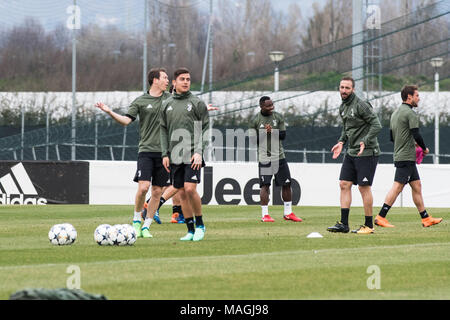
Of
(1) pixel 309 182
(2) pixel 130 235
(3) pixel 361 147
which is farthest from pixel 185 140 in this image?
(1) pixel 309 182

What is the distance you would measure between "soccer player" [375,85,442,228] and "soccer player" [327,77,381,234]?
4.05ft

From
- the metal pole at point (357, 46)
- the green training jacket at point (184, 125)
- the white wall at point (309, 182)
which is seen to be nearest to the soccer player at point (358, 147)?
the green training jacket at point (184, 125)

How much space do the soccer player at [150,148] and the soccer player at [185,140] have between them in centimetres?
117

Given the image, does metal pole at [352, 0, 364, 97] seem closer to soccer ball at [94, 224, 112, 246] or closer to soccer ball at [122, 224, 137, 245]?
soccer ball at [122, 224, 137, 245]

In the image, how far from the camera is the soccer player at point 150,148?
13.9 metres

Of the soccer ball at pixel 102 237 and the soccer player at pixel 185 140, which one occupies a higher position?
the soccer player at pixel 185 140

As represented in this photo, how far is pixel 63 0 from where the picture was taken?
4494 centimetres

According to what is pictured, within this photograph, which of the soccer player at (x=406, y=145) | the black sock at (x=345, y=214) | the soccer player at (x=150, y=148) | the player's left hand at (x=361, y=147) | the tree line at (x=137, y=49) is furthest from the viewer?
the tree line at (x=137, y=49)

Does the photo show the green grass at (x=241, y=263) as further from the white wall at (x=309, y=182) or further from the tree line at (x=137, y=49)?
the tree line at (x=137, y=49)

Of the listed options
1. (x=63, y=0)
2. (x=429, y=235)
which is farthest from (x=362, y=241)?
(x=63, y=0)

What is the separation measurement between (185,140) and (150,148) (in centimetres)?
157

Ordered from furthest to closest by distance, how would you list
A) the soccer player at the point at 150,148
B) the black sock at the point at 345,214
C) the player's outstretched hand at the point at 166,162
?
the black sock at the point at 345,214
the soccer player at the point at 150,148
the player's outstretched hand at the point at 166,162

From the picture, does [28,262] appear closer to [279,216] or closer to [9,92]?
[279,216]

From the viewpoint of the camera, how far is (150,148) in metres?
14.0
